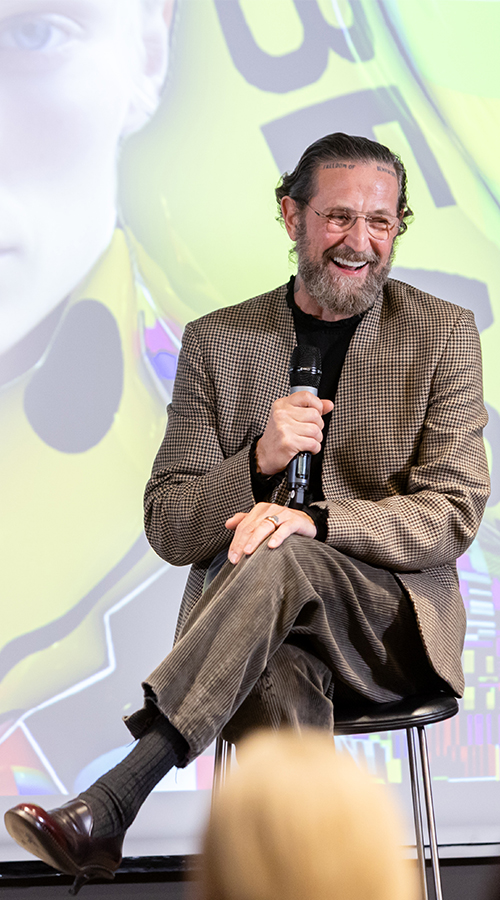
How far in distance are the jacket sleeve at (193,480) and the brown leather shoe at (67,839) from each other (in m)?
0.67

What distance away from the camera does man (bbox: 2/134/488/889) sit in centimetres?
134

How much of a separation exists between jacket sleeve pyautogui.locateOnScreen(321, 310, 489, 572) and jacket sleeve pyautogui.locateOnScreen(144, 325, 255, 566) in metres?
0.23

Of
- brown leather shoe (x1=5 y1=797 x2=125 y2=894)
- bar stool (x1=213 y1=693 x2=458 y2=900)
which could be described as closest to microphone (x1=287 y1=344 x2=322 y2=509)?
bar stool (x1=213 y1=693 x2=458 y2=900)

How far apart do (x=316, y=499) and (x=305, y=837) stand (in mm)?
1461

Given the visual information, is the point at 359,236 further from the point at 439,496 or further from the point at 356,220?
the point at 439,496

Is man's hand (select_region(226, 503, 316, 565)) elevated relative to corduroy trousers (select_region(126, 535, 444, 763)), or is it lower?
elevated

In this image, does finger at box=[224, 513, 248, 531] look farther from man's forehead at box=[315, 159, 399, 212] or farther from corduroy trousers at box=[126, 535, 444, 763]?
man's forehead at box=[315, 159, 399, 212]

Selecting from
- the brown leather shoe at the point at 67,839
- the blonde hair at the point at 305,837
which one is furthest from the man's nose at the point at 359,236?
the blonde hair at the point at 305,837

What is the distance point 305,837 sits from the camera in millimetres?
460

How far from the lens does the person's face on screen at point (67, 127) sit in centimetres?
248

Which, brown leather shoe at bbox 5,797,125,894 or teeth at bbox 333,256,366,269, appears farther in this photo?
teeth at bbox 333,256,366,269

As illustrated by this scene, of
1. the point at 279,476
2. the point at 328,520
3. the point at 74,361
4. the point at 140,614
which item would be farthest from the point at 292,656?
the point at 74,361

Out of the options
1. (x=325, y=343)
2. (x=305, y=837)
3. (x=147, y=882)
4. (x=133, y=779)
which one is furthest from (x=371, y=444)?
(x=305, y=837)

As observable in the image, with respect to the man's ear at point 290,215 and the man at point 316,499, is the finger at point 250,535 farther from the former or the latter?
the man's ear at point 290,215
